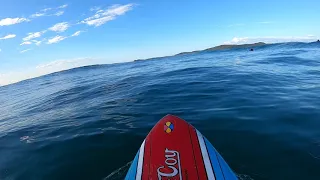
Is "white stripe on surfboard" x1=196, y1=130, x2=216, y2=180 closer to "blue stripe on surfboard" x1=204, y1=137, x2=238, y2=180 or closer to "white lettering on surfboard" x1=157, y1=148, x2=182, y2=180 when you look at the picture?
"blue stripe on surfboard" x1=204, y1=137, x2=238, y2=180

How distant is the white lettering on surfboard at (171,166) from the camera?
149 inches

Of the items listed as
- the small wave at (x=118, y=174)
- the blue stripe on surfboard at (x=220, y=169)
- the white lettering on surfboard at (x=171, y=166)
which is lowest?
the small wave at (x=118, y=174)

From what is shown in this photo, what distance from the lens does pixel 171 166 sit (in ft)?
12.9

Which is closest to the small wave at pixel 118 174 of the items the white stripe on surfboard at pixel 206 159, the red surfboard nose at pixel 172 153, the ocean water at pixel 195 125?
the ocean water at pixel 195 125

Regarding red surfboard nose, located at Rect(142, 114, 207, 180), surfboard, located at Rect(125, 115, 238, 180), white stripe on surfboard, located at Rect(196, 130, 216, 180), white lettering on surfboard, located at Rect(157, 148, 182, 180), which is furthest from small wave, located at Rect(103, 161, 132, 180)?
white stripe on surfboard, located at Rect(196, 130, 216, 180)

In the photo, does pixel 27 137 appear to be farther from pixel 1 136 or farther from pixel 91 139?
pixel 91 139

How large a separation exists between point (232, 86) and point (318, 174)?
8.83 metres

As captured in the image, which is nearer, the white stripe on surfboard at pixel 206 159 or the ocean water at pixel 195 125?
the white stripe on surfboard at pixel 206 159

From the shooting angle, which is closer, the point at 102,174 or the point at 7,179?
the point at 102,174

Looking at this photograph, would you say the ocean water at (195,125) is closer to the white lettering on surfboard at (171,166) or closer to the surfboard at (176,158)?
the surfboard at (176,158)

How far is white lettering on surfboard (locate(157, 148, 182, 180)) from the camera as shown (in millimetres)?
3779

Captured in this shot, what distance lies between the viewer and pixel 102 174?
17.3 feet

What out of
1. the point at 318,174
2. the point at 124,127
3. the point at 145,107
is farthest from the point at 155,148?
the point at 145,107

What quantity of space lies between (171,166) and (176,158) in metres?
0.22
